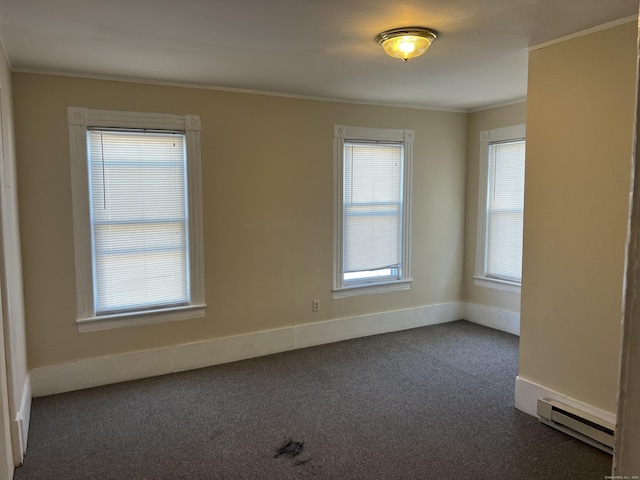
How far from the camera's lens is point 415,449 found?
2.78 metres

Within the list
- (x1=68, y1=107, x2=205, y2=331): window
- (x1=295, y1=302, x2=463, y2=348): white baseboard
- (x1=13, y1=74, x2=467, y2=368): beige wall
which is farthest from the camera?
(x1=295, y1=302, x2=463, y2=348): white baseboard

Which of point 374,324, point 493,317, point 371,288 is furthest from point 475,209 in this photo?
point 374,324

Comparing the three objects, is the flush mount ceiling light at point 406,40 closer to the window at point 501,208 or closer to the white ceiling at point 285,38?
the white ceiling at point 285,38

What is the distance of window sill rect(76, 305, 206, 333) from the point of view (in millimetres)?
3689

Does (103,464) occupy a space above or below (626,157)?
below

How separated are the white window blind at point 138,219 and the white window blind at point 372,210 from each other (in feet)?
5.55

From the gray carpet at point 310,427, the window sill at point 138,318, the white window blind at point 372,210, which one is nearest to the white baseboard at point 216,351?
the gray carpet at point 310,427

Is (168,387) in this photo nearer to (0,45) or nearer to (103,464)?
(103,464)

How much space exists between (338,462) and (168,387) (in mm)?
1695

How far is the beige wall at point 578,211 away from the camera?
8.50 ft

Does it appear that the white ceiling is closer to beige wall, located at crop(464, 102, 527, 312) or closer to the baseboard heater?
beige wall, located at crop(464, 102, 527, 312)

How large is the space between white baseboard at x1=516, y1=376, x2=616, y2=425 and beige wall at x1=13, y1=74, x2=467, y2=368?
78.4 inches

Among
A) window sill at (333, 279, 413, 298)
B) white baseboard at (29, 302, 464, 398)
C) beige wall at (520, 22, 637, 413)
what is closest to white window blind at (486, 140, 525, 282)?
white baseboard at (29, 302, 464, 398)

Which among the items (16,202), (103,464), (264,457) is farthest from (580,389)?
(16,202)
